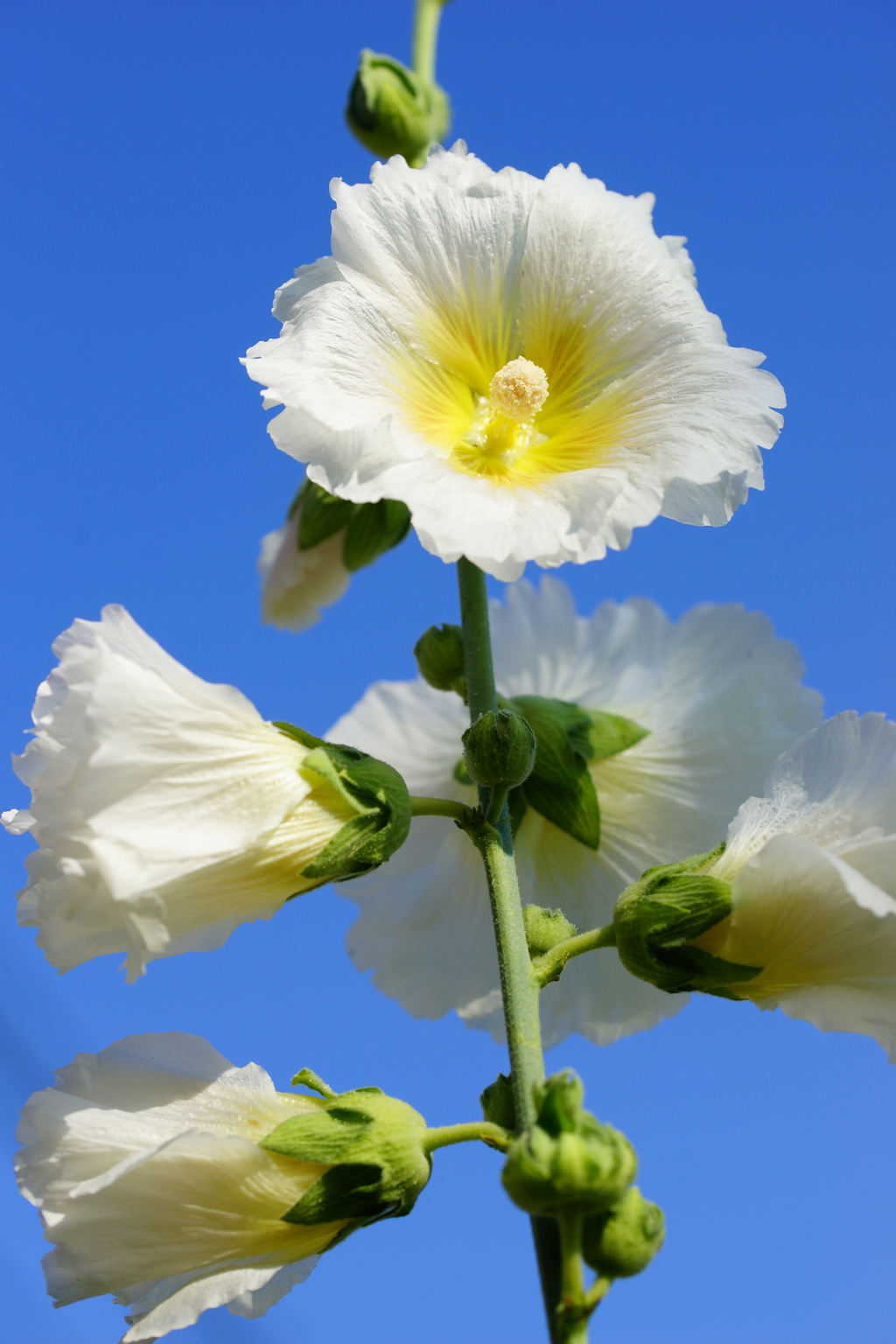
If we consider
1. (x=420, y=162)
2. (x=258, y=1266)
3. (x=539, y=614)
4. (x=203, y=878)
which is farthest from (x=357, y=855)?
(x=420, y=162)

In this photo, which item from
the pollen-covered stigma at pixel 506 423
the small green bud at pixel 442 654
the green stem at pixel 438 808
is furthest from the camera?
the small green bud at pixel 442 654

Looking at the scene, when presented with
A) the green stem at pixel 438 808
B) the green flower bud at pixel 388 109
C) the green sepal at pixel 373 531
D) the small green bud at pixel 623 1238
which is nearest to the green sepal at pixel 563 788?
the green stem at pixel 438 808

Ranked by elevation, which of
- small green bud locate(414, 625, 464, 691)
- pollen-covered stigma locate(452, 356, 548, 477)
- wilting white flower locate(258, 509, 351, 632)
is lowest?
small green bud locate(414, 625, 464, 691)

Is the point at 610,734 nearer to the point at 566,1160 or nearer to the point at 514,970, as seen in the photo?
the point at 514,970

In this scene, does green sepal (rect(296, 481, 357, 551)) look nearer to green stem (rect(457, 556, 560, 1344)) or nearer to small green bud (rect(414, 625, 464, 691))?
small green bud (rect(414, 625, 464, 691))

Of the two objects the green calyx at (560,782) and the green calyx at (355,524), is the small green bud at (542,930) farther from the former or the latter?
the green calyx at (355,524)

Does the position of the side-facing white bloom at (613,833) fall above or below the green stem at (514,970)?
above

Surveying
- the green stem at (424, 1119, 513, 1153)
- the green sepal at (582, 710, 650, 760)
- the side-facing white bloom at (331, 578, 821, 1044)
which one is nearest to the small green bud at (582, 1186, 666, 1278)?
the green stem at (424, 1119, 513, 1153)
